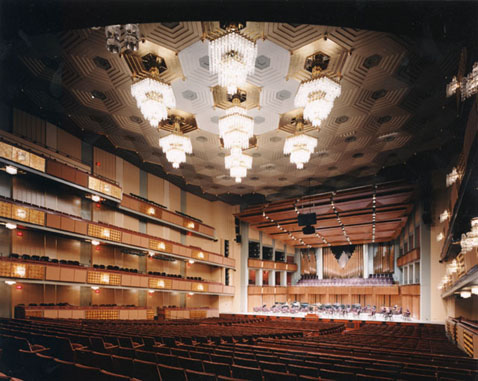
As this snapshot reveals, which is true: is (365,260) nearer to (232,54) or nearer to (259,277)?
(259,277)

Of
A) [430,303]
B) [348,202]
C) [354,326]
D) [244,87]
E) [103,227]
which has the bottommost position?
[354,326]

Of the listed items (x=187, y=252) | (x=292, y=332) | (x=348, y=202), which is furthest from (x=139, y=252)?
(x=348, y=202)

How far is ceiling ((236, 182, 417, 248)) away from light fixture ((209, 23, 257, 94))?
10102mm

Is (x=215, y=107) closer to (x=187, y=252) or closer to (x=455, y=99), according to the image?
(x=455, y=99)

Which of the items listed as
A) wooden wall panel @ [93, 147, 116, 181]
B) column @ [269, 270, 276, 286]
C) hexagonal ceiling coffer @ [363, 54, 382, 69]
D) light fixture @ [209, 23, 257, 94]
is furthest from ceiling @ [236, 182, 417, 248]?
light fixture @ [209, 23, 257, 94]

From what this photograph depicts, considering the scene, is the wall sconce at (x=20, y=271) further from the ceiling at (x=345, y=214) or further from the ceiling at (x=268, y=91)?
the ceiling at (x=345, y=214)

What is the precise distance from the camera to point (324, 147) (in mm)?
12641

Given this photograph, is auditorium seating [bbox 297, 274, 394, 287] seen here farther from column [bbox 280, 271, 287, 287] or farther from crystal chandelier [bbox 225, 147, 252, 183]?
crystal chandelier [bbox 225, 147, 252, 183]

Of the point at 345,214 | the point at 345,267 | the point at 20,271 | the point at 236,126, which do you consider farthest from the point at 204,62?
the point at 345,267

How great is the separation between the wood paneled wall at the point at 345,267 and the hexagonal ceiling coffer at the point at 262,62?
22.3 meters

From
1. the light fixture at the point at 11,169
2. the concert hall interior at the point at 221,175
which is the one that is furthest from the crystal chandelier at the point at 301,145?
the light fixture at the point at 11,169

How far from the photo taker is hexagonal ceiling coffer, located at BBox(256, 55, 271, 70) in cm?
796

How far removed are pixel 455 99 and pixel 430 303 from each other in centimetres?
1017

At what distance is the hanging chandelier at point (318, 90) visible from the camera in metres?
7.88
